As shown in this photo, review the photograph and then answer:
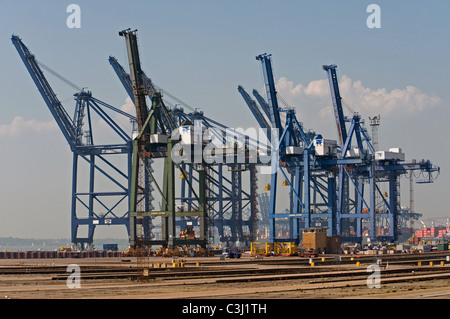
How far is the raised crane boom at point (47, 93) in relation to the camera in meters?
151

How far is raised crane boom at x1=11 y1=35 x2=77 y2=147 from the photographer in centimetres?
15112

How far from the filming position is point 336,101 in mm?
157000

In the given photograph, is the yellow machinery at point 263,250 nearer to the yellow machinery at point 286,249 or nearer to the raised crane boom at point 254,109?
the yellow machinery at point 286,249

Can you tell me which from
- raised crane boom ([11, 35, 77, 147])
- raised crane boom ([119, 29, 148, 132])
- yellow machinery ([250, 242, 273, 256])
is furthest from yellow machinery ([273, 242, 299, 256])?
raised crane boom ([11, 35, 77, 147])

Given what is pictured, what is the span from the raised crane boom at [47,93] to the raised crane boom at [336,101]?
177 ft

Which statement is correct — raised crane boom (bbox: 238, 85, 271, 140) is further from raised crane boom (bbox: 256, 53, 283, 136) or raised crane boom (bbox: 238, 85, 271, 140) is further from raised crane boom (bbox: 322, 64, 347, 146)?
raised crane boom (bbox: 256, 53, 283, 136)

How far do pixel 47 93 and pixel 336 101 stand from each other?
192ft

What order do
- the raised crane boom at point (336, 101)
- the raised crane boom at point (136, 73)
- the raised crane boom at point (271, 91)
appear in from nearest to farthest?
the raised crane boom at point (136, 73)
the raised crane boom at point (271, 91)
the raised crane boom at point (336, 101)

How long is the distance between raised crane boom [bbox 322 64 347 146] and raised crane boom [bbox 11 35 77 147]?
177 feet

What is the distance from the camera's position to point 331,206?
494 feet

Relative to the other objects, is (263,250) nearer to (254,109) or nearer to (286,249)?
(286,249)

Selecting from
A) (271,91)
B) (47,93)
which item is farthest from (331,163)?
(47,93)

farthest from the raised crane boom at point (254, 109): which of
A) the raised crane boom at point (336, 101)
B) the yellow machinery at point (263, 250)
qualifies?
the yellow machinery at point (263, 250)
